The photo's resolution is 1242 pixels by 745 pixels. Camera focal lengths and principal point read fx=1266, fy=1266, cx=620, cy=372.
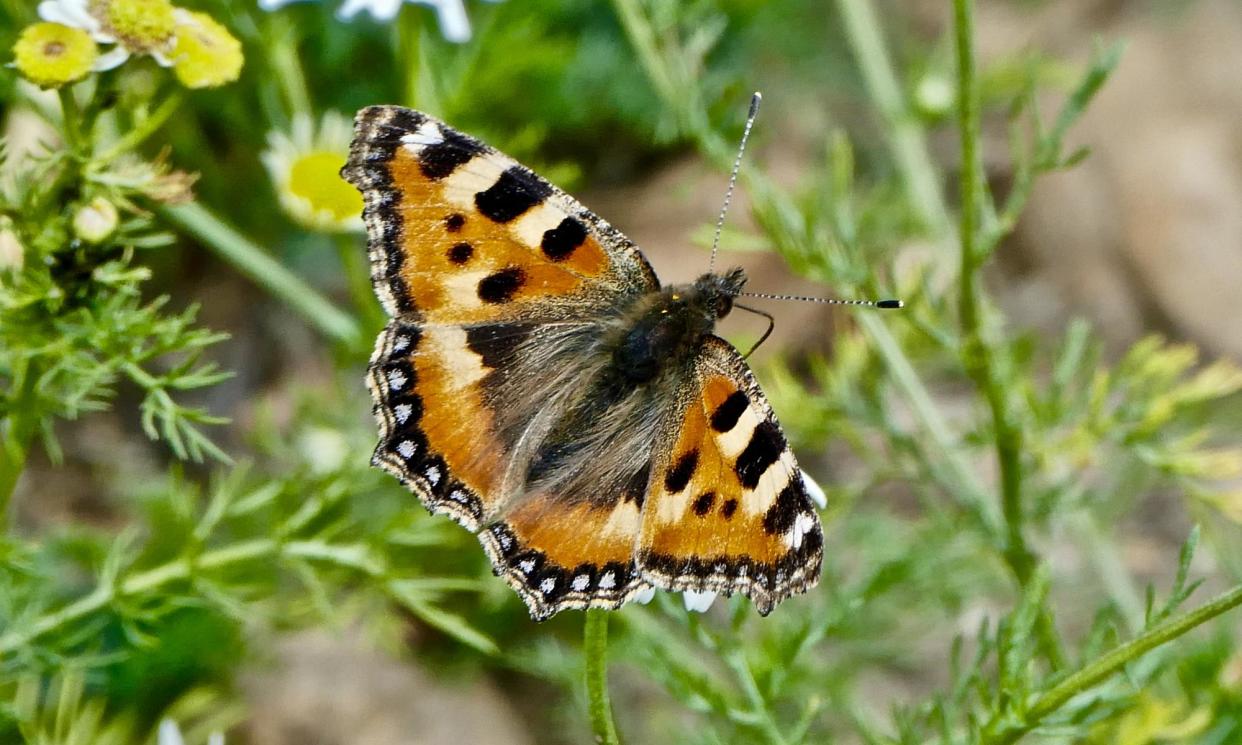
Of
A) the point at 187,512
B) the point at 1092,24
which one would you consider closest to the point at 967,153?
the point at 187,512

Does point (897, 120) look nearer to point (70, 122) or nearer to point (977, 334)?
point (977, 334)

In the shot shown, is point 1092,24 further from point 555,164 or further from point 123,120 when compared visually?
point 123,120

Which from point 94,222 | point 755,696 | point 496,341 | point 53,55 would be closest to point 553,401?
point 496,341

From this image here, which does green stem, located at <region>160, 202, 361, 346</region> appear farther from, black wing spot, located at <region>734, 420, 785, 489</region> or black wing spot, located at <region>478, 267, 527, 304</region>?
black wing spot, located at <region>734, 420, 785, 489</region>

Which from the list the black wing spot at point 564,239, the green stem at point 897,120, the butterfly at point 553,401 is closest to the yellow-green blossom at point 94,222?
the butterfly at point 553,401

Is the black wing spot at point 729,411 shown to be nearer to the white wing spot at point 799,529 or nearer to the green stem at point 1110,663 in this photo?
the white wing spot at point 799,529

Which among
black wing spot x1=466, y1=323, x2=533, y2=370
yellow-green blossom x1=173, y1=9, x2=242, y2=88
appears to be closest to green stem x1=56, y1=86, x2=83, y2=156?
yellow-green blossom x1=173, y1=9, x2=242, y2=88
